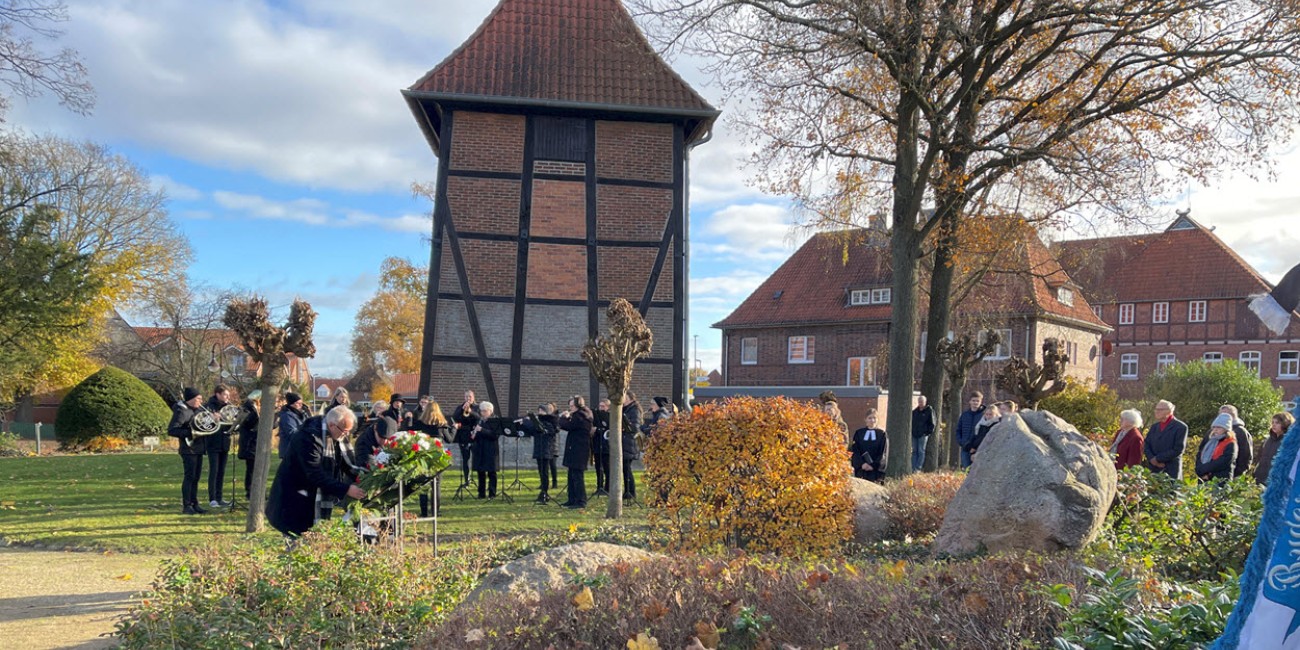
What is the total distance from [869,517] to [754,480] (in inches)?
86.1

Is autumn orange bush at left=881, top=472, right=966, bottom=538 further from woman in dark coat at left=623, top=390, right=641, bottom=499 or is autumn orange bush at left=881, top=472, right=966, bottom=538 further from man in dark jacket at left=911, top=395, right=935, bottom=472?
man in dark jacket at left=911, top=395, right=935, bottom=472

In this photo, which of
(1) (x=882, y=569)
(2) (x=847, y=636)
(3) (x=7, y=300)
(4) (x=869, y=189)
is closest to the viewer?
(2) (x=847, y=636)

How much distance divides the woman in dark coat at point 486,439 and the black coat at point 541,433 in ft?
1.07

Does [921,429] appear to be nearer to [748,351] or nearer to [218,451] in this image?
[218,451]

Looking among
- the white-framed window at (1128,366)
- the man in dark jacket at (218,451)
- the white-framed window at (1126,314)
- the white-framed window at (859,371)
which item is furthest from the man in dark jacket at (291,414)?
the white-framed window at (1126,314)

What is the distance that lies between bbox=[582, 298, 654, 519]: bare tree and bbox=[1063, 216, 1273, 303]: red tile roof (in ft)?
123

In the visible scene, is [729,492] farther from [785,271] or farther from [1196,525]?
[785,271]

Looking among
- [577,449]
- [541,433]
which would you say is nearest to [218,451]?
[541,433]

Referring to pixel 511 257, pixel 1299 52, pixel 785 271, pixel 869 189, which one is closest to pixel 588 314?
pixel 511 257

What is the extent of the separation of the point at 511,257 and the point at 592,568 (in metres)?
14.2

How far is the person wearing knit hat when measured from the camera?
1101 centimetres

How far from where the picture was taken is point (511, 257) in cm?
1916

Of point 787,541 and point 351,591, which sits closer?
point 351,591

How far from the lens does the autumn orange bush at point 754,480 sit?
8.25 m
